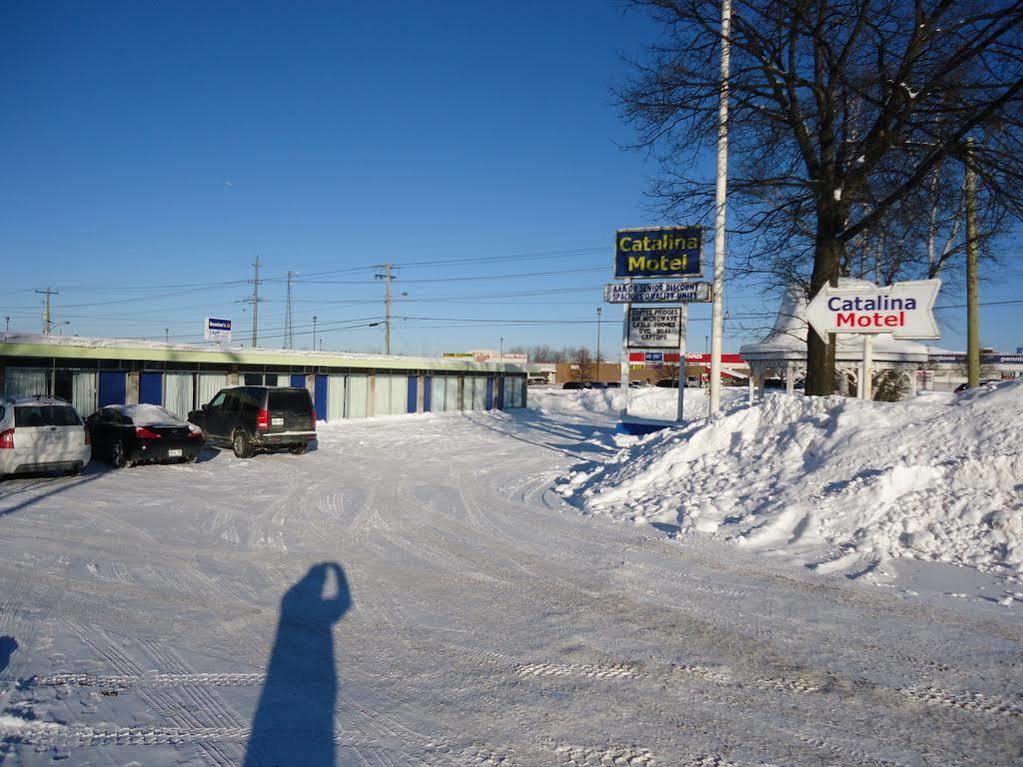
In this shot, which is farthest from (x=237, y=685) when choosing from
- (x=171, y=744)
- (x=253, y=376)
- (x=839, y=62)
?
(x=253, y=376)

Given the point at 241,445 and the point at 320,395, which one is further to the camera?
the point at 320,395

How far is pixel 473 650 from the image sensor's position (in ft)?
17.8

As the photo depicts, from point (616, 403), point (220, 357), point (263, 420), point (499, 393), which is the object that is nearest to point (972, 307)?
point (263, 420)

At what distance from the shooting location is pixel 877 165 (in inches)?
521

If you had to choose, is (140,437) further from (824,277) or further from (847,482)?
(824,277)

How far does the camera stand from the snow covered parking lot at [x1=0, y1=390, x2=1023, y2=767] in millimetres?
4047

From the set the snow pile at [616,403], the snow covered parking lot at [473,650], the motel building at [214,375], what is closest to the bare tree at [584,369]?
the snow pile at [616,403]

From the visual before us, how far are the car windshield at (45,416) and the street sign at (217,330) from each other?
787 inches

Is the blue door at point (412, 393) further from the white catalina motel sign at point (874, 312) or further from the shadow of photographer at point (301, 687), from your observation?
the shadow of photographer at point (301, 687)

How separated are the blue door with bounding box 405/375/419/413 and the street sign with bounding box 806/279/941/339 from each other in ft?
84.8

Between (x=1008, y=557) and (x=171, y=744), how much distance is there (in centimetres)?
786

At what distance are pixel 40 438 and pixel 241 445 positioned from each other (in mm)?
5194

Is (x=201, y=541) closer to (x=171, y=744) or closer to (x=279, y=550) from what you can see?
(x=279, y=550)

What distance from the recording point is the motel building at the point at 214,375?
21547mm
